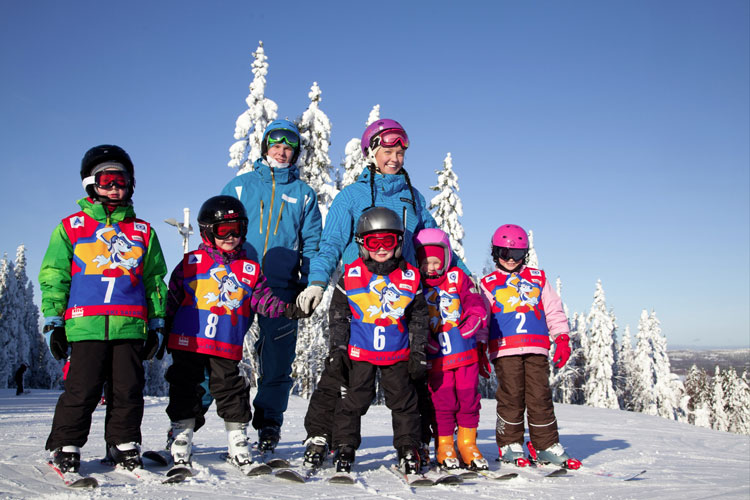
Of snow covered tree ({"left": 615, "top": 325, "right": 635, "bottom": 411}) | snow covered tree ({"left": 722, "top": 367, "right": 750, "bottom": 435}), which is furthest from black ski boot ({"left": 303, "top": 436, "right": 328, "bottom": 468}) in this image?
snow covered tree ({"left": 722, "top": 367, "right": 750, "bottom": 435})

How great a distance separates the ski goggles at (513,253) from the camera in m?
5.56

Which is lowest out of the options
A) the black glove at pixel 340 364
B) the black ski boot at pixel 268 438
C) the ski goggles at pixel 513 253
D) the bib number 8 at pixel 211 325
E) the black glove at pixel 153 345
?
the black ski boot at pixel 268 438

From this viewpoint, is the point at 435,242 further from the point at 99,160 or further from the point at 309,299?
the point at 99,160

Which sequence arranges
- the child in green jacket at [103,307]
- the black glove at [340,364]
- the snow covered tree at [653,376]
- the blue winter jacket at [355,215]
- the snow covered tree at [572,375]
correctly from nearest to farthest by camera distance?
the child in green jacket at [103,307] < the black glove at [340,364] < the blue winter jacket at [355,215] < the snow covered tree at [572,375] < the snow covered tree at [653,376]

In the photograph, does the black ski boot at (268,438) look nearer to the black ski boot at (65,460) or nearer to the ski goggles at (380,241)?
the black ski boot at (65,460)

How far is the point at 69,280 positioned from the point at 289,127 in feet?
8.37

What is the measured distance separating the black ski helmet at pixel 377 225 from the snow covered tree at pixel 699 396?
5858cm

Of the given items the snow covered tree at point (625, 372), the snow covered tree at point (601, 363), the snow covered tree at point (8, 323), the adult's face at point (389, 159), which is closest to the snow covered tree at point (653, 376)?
the snow covered tree at point (625, 372)

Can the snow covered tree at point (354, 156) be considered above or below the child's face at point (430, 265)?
above

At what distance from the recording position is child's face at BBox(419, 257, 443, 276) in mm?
5059

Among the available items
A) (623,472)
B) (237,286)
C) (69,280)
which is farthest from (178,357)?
(623,472)

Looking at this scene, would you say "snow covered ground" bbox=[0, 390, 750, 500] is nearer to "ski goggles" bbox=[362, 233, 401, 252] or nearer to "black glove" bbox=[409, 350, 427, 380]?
"black glove" bbox=[409, 350, 427, 380]

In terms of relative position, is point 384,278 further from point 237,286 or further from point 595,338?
point 595,338

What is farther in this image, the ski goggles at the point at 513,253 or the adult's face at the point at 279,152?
the ski goggles at the point at 513,253
